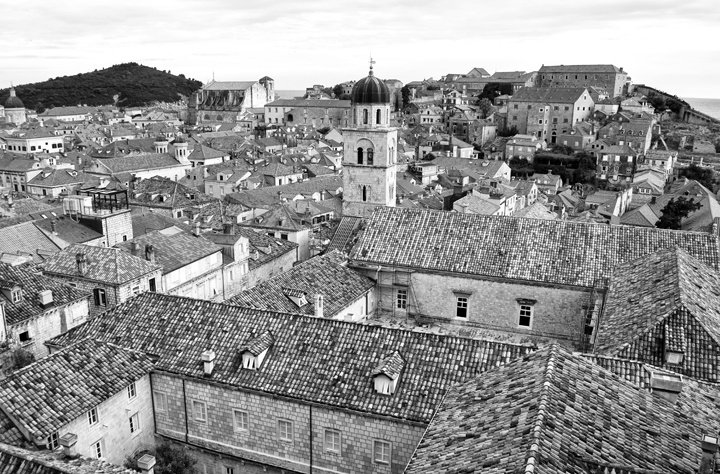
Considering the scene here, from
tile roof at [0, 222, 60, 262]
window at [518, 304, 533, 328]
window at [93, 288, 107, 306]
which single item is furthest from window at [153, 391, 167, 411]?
tile roof at [0, 222, 60, 262]

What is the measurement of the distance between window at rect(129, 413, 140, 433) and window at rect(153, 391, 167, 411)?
79 centimetres

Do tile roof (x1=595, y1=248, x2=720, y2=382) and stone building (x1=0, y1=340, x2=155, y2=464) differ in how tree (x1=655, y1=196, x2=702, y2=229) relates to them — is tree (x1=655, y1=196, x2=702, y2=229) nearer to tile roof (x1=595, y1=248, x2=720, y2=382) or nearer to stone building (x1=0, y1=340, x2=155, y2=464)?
tile roof (x1=595, y1=248, x2=720, y2=382)

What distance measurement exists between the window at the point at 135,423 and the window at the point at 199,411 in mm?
1873

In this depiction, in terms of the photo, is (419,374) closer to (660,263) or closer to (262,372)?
(262,372)

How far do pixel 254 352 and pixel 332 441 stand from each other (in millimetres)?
3740

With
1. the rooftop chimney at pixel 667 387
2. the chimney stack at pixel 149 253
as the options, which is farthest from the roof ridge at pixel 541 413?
the chimney stack at pixel 149 253

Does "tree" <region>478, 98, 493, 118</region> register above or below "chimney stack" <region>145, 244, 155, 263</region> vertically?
above

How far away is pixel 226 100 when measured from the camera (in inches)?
6703

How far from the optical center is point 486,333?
99.8 feet

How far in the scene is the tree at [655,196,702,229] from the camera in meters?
56.2

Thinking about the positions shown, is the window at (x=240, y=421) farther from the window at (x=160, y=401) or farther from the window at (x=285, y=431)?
the window at (x=160, y=401)

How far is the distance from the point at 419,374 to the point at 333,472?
416 centimetres

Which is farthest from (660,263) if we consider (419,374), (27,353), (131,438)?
(27,353)

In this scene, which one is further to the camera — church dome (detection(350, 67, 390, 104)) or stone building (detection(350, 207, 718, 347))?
church dome (detection(350, 67, 390, 104))
